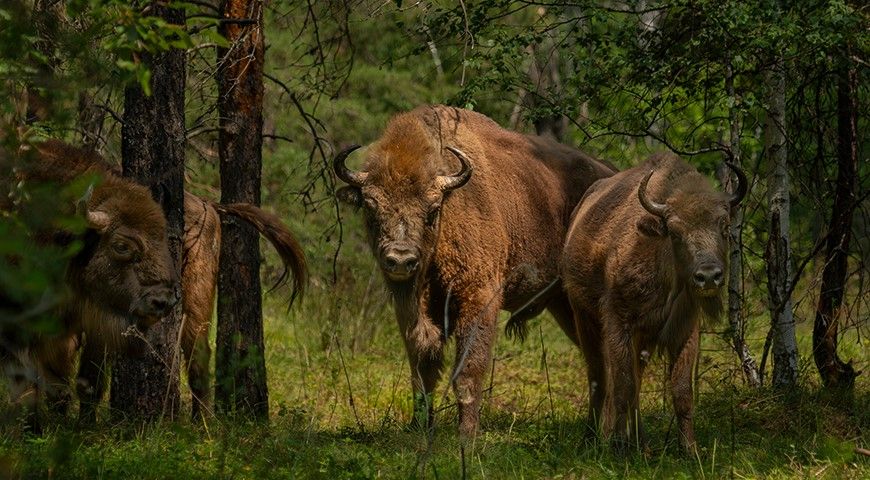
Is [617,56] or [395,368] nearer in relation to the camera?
[617,56]

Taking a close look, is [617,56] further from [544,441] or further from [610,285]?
[544,441]

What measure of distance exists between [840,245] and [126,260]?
5.66m

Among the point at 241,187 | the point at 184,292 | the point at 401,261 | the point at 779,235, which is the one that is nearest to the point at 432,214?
the point at 401,261

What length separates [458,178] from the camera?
9023 mm

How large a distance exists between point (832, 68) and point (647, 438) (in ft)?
11.1

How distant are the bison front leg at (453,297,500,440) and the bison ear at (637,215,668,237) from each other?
53.2 inches

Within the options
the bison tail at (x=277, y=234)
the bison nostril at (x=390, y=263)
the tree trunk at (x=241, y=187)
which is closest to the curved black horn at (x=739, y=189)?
the bison nostril at (x=390, y=263)

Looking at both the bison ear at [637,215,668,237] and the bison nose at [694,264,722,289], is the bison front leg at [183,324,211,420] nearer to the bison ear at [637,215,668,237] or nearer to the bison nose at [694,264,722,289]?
the bison ear at [637,215,668,237]

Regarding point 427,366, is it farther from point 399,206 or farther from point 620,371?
point 620,371

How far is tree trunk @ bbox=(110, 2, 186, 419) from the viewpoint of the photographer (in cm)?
779

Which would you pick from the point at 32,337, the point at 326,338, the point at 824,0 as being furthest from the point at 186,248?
the point at 824,0

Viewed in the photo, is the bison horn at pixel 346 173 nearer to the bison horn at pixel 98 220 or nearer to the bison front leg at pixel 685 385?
the bison horn at pixel 98 220

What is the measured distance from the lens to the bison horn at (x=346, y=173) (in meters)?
8.77

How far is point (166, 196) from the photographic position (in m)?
7.96
